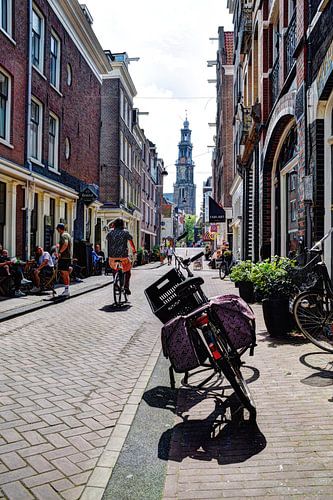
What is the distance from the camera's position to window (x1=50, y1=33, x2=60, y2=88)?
18.9 meters

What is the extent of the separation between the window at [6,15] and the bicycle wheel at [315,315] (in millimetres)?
12456

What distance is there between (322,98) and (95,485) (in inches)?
285

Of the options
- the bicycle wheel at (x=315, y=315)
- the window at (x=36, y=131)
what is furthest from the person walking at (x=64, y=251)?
the bicycle wheel at (x=315, y=315)

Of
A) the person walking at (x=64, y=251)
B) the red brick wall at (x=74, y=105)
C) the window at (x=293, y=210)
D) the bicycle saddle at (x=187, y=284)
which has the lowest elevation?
A: the bicycle saddle at (x=187, y=284)

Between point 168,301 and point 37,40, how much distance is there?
1533 cm

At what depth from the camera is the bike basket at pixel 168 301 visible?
4824 mm

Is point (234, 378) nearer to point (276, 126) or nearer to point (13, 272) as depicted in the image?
point (276, 126)

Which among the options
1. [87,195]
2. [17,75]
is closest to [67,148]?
[87,195]

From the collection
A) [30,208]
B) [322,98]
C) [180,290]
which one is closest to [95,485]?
[180,290]

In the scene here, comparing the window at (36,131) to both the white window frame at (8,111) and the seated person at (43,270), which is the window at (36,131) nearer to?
the white window frame at (8,111)

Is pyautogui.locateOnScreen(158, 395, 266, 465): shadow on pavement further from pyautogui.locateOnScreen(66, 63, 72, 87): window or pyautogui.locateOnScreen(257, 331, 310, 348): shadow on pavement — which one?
pyautogui.locateOnScreen(66, 63, 72, 87): window

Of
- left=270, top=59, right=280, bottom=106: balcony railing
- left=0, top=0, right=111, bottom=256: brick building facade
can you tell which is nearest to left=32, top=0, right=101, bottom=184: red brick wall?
left=0, top=0, right=111, bottom=256: brick building facade

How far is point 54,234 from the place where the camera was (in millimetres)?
19297

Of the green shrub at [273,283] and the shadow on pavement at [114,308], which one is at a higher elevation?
A: the green shrub at [273,283]
